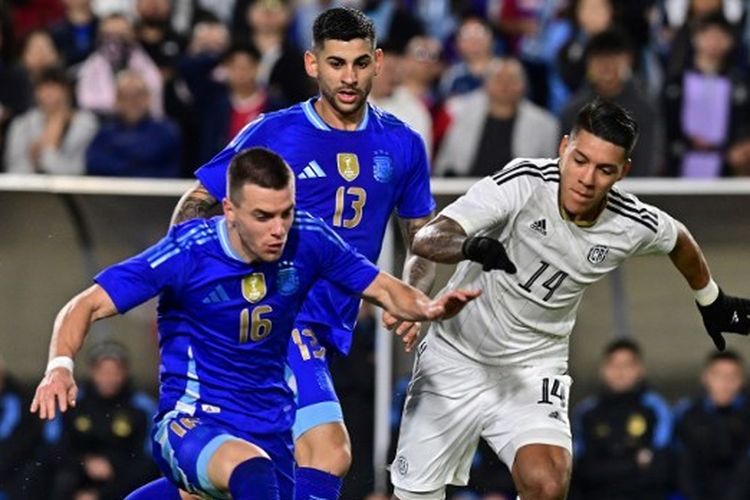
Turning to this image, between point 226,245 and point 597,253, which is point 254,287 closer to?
point 226,245

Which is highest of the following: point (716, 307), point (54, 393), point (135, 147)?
point (135, 147)

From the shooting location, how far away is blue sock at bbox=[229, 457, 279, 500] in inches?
276

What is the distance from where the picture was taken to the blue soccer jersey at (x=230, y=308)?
725cm

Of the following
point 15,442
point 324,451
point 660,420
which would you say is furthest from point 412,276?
point 15,442

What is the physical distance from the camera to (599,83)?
1234 centimetres

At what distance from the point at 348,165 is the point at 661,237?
1.40 metres

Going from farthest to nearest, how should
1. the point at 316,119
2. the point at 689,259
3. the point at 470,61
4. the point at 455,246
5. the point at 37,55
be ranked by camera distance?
the point at 37,55 < the point at 470,61 < the point at 689,259 < the point at 316,119 < the point at 455,246

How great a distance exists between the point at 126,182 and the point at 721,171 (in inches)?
157

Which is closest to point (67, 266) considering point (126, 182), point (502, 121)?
point (126, 182)

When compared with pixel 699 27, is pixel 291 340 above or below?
below

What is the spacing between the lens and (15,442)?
11219 millimetres

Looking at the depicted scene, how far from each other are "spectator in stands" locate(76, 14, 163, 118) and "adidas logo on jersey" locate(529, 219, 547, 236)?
19.4 ft

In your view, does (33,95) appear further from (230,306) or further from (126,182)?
(230,306)

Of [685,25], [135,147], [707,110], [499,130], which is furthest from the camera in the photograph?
[685,25]
